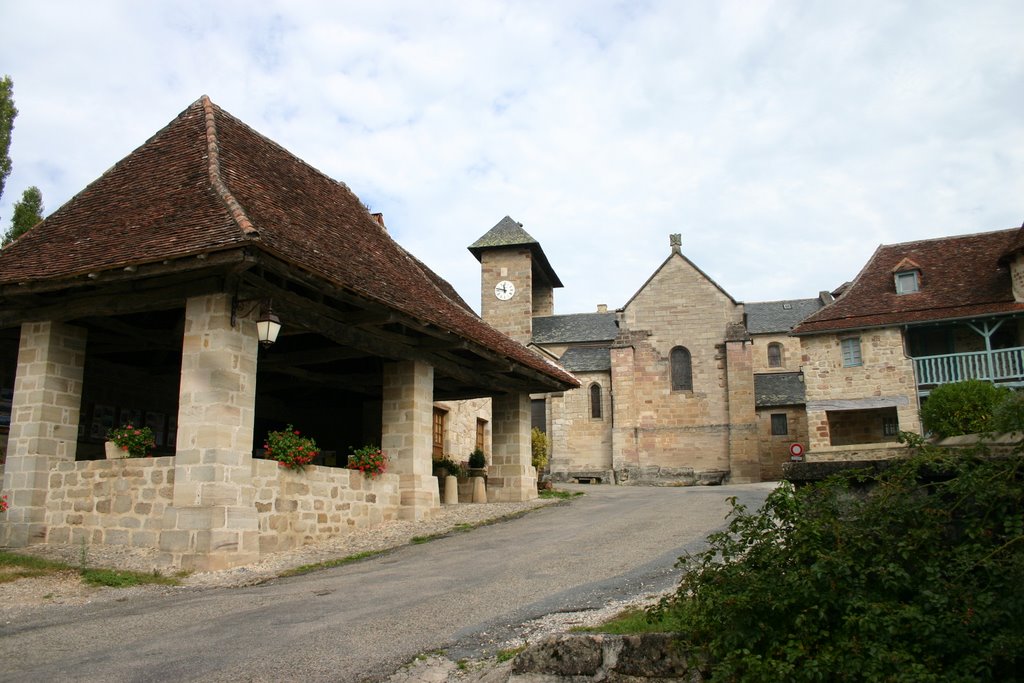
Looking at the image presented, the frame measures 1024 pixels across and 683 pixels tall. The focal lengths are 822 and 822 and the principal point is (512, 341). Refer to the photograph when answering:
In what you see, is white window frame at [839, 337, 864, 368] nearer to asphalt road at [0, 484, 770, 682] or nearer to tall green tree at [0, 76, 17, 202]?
asphalt road at [0, 484, 770, 682]

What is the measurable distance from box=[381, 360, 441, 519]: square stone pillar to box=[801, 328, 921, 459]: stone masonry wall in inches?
571

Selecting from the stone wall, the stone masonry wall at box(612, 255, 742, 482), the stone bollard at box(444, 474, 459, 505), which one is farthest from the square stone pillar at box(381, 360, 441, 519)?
the stone wall

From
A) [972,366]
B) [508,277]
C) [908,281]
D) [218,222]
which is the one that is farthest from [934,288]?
[218,222]

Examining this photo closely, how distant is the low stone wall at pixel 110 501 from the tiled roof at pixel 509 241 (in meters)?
28.8

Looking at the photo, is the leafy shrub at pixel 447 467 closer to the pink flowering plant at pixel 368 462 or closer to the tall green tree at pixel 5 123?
the pink flowering plant at pixel 368 462

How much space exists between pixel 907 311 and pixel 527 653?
21.7 metres

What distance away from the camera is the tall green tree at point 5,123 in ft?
69.8

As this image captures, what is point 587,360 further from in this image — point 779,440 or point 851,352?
point 851,352

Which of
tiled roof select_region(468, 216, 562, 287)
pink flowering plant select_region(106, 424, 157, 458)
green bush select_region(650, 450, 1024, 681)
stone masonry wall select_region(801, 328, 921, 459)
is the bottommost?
green bush select_region(650, 450, 1024, 681)

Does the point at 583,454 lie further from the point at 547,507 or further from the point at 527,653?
the point at 527,653

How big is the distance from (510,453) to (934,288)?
46.8ft

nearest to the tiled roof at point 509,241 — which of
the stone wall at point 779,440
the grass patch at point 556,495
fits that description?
the stone wall at point 779,440

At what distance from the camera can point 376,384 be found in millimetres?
15281

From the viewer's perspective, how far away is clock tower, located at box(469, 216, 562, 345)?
37844 mm
